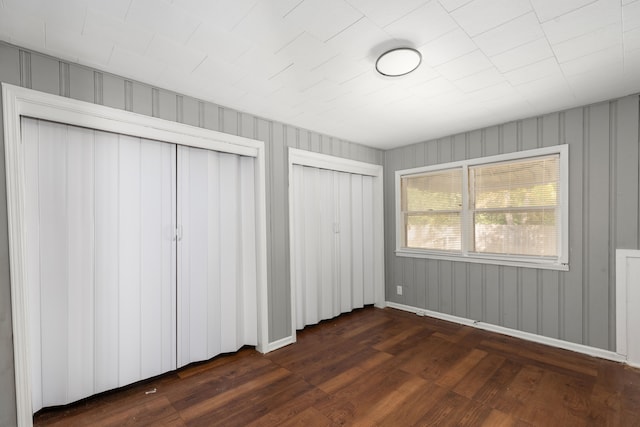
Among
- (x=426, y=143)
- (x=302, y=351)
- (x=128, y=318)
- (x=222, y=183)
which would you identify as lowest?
(x=302, y=351)

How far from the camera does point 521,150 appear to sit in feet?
10.4

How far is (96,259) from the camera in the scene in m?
2.15

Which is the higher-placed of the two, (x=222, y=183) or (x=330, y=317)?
(x=222, y=183)

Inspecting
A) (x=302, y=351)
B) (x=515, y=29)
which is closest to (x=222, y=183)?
(x=302, y=351)

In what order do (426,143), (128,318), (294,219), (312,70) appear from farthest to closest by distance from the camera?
(426,143) < (294,219) < (128,318) < (312,70)

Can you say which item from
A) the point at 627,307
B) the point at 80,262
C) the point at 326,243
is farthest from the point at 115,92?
the point at 627,307

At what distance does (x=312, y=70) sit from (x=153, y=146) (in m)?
1.47

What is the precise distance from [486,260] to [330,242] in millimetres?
1911

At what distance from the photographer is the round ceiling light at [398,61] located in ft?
5.97

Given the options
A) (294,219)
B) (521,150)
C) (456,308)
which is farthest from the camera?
(456,308)

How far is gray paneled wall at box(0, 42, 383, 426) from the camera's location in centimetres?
173

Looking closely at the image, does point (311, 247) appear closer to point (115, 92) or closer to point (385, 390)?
point (385, 390)

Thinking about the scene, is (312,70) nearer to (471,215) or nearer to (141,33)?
(141,33)

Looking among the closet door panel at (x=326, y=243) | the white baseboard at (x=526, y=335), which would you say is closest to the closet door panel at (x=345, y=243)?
the closet door panel at (x=326, y=243)
